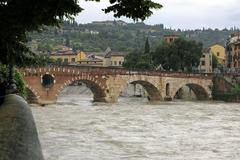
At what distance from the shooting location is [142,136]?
24.2m

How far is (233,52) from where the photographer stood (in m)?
89.6

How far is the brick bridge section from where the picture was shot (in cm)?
5281

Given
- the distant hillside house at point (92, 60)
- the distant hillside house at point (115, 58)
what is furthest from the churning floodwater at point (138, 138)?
the distant hillside house at point (115, 58)

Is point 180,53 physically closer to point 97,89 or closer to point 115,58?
point 97,89

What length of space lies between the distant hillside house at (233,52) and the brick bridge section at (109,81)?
17350 mm

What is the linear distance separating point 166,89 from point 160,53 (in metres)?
9.59

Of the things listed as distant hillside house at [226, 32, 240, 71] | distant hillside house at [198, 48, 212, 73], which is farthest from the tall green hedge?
distant hillside house at [198, 48, 212, 73]

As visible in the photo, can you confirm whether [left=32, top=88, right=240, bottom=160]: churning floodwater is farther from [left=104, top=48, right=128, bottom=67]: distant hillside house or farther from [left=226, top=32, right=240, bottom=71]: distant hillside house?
[left=104, top=48, right=128, bottom=67]: distant hillside house

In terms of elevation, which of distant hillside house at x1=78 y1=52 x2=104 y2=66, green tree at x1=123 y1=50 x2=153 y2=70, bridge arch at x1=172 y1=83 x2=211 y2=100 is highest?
distant hillside house at x1=78 y1=52 x2=104 y2=66

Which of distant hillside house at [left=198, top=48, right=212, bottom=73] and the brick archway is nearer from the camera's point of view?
the brick archway

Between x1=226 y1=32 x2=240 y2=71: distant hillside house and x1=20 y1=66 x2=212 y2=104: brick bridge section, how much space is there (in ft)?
56.9

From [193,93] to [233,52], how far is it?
659 inches

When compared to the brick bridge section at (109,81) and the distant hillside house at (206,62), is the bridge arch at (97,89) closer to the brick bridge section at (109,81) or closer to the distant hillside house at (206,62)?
the brick bridge section at (109,81)

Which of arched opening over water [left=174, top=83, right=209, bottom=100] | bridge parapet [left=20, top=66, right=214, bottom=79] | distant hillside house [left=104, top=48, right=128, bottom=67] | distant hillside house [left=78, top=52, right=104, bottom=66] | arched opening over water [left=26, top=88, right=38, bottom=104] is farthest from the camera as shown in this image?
distant hillside house [left=104, top=48, right=128, bottom=67]
